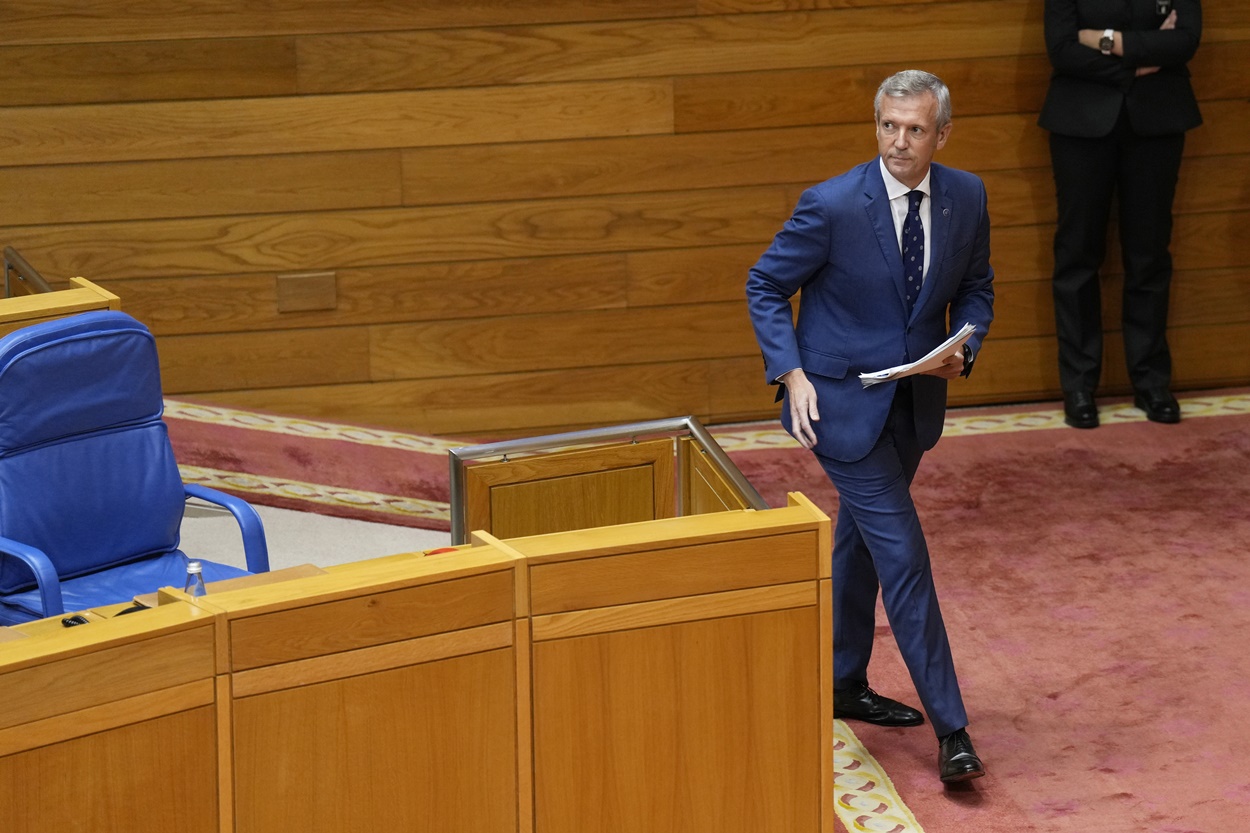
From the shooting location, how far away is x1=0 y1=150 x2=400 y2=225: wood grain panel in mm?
5020

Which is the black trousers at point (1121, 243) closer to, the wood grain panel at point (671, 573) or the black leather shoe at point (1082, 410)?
the black leather shoe at point (1082, 410)

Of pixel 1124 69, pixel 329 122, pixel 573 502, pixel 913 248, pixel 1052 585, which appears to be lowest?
pixel 1052 585

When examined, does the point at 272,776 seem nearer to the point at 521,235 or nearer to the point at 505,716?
the point at 505,716

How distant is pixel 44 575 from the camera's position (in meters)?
3.03

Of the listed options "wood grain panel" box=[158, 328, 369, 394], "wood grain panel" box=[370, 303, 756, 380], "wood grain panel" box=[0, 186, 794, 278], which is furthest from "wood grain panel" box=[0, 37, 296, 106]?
"wood grain panel" box=[370, 303, 756, 380]

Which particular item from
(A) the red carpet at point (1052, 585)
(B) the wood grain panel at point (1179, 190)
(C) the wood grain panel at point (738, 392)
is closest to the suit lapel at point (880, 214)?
(A) the red carpet at point (1052, 585)

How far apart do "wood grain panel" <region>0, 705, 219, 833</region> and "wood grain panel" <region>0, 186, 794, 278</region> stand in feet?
9.94

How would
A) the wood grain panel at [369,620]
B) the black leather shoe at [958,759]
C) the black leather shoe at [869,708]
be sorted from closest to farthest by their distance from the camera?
1. the wood grain panel at [369,620]
2. the black leather shoe at [958,759]
3. the black leather shoe at [869,708]

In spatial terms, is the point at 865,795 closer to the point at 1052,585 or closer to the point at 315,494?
the point at 1052,585

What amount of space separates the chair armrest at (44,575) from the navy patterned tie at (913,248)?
163cm

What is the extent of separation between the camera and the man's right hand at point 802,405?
10.2 feet

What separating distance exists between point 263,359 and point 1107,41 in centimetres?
271

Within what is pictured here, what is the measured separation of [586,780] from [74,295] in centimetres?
181

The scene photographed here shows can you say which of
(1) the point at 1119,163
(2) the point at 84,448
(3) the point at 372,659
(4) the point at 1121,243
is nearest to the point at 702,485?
(3) the point at 372,659
